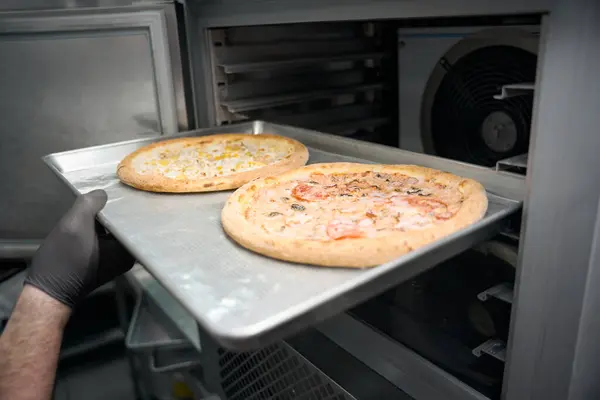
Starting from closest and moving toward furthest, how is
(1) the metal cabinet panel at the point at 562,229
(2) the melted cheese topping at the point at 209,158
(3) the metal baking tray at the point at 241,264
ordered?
(3) the metal baking tray at the point at 241,264
(1) the metal cabinet panel at the point at 562,229
(2) the melted cheese topping at the point at 209,158

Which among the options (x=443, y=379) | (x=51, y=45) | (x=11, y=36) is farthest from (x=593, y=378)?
(x=11, y=36)

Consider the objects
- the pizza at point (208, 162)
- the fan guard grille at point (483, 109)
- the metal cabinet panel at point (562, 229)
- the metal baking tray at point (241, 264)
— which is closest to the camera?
the metal baking tray at point (241, 264)

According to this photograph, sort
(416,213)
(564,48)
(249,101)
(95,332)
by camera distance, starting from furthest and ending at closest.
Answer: (95,332) < (249,101) < (416,213) < (564,48)

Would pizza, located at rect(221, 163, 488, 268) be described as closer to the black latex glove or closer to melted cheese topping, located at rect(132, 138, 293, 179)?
melted cheese topping, located at rect(132, 138, 293, 179)

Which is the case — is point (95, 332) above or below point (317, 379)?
below

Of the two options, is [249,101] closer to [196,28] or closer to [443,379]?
[196,28]

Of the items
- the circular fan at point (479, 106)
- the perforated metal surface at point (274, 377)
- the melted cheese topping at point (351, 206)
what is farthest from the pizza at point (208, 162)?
the circular fan at point (479, 106)

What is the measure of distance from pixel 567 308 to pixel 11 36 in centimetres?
196

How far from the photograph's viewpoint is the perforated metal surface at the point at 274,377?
1.36 meters

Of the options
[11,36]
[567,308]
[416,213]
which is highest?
[11,36]

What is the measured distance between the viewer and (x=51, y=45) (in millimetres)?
1781

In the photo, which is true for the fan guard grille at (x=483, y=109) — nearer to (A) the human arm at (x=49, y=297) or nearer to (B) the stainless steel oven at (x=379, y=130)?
(B) the stainless steel oven at (x=379, y=130)

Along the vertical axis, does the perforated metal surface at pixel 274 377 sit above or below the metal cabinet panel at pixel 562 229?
below

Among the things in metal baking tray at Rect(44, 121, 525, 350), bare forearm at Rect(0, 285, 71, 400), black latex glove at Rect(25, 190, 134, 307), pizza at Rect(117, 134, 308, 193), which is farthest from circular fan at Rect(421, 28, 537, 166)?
bare forearm at Rect(0, 285, 71, 400)
